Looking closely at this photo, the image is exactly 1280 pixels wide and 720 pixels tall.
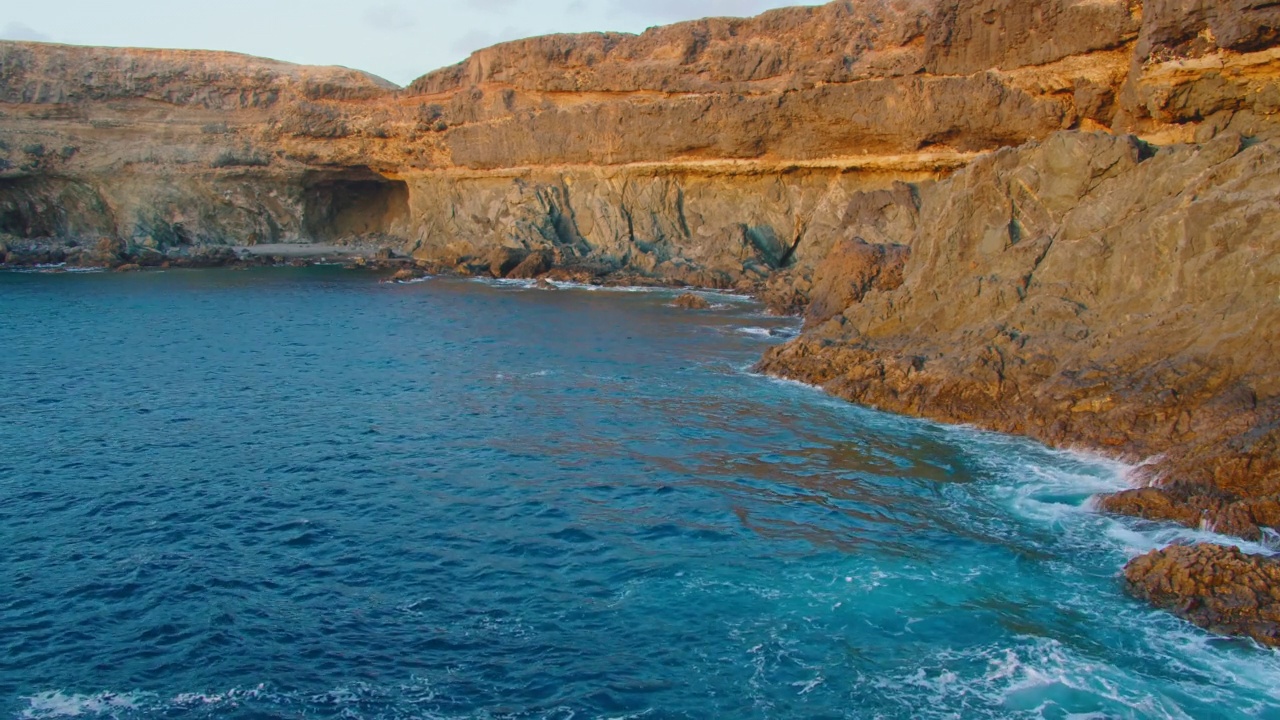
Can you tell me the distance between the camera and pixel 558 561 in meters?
12.5

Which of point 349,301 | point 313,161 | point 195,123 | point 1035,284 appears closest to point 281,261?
point 313,161

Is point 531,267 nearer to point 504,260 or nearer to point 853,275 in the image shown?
point 504,260

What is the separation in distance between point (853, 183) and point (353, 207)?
39819 mm

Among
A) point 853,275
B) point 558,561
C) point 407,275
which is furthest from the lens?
point 407,275

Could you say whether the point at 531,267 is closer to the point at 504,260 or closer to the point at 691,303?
the point at 504,260

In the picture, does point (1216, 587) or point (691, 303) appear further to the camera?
point (691, 303)

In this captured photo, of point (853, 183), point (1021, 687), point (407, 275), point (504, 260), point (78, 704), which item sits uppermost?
point (853, 183)

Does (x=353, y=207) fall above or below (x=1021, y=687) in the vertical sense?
above

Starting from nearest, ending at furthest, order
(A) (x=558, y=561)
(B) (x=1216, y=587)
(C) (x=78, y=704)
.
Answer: (C) (x=78, y=704), (B) (x=1216, y=587), (A) (x=558, y=561)

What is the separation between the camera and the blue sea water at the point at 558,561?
366 inches

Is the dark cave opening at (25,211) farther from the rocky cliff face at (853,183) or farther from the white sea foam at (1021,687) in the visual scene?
the white sea foam at (1021,687)

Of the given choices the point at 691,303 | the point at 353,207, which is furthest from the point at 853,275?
the point at 353,207

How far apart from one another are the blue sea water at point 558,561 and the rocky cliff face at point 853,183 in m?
2.14

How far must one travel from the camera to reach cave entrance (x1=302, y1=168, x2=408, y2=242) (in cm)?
6500
